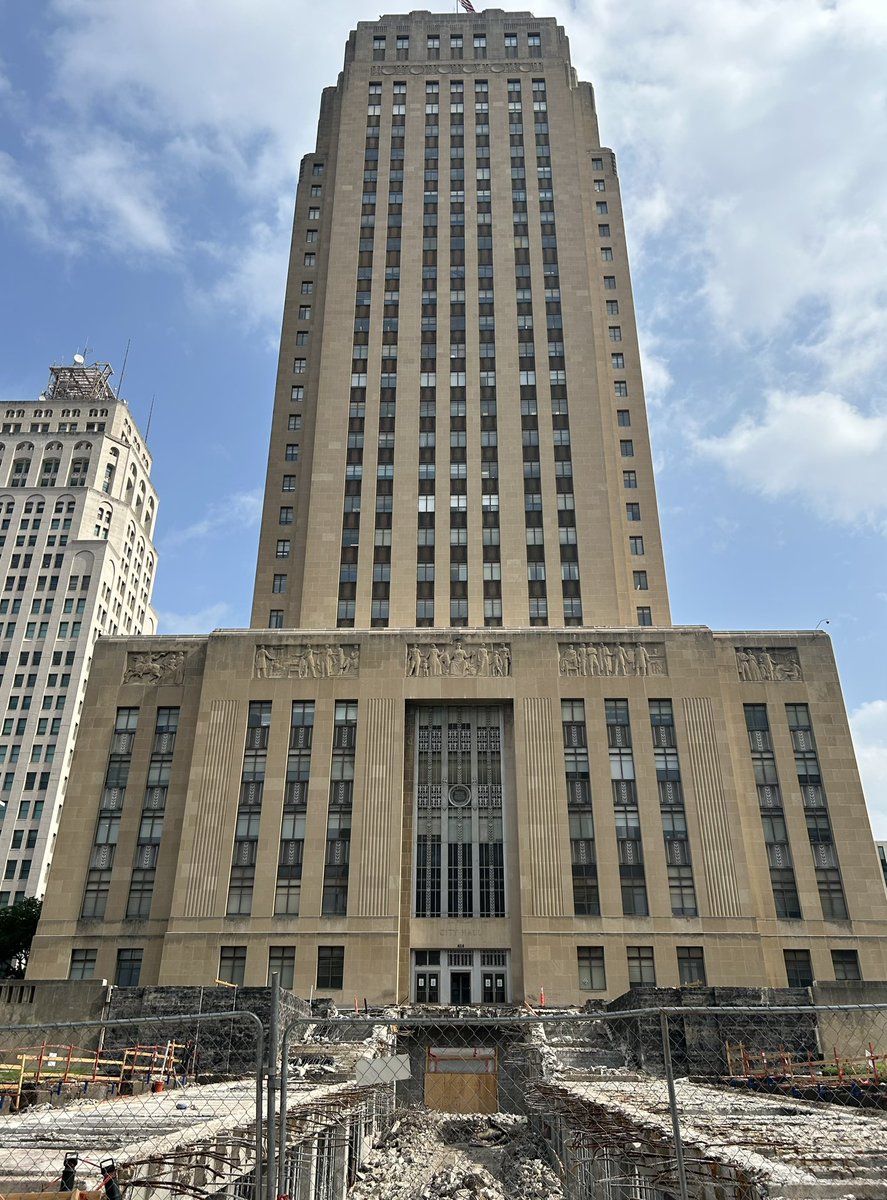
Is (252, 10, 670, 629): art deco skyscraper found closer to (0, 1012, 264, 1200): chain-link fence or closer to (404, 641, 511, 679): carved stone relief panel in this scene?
(404, 641, 511, 679): carved stone relief panel

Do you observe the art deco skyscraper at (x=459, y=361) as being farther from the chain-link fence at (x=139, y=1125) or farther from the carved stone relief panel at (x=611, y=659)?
the chain-link fence at (x=139, y=1125)

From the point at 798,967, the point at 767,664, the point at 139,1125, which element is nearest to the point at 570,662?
the point at 767,664

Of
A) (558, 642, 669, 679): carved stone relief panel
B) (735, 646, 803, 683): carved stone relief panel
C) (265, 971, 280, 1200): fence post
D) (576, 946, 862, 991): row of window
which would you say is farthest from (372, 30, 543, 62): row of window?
(265, 971, 280, 1200): fence post

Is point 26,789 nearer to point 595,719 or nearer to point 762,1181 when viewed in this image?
point 595,719

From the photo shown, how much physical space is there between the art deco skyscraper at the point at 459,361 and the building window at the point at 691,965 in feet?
87.0

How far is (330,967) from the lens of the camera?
52.4 m

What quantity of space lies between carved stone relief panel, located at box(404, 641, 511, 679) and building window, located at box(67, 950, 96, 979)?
25056 mm

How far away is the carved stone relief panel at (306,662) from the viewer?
60.3 meters

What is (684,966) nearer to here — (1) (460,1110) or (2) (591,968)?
(2) (591,968)

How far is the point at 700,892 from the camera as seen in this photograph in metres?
53.3

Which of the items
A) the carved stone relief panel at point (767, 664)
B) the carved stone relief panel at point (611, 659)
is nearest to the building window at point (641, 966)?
the carved stone relief panel at point (611, 659)

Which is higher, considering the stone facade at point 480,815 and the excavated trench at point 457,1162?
the stone facade at point 480,815

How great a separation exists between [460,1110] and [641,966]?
20677mm

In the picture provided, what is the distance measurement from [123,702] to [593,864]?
32.1m
